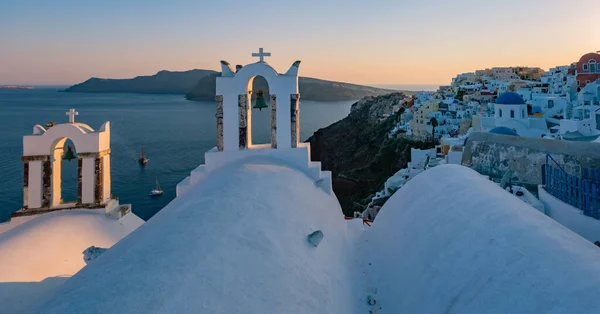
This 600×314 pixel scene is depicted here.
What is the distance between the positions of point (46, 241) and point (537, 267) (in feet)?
19.4

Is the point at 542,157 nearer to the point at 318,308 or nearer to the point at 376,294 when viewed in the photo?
the point at 376,294

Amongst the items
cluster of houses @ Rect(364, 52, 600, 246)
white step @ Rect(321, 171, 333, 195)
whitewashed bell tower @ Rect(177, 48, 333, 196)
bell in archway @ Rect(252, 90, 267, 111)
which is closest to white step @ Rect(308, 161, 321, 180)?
whitewashed bell tower @ Rect(177, 48, 333, 196)

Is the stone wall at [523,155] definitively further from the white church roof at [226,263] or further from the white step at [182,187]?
the white step at [182,187]

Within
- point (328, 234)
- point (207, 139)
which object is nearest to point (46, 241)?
point (328, 234)

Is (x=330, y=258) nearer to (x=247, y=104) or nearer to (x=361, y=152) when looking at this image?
(x=247, y=104)

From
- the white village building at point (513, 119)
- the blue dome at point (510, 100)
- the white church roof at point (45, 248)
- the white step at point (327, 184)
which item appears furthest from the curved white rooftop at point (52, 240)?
the blue dome at point (510, 100)

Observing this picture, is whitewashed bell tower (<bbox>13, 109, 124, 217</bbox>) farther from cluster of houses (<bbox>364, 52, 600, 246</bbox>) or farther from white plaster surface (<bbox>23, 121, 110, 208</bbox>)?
cluster of houses (<bbox>364, 52, 600, 246</bbox>)

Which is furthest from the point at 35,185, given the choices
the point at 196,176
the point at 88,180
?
the point at 196,176

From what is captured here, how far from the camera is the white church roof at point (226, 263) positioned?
9.11ft

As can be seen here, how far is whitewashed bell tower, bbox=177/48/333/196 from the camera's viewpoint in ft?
25.6

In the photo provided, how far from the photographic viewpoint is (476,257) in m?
3.93

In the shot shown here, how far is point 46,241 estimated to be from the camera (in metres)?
5.80

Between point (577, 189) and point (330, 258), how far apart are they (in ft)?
15.2

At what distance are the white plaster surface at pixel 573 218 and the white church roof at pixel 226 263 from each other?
3.85 m
